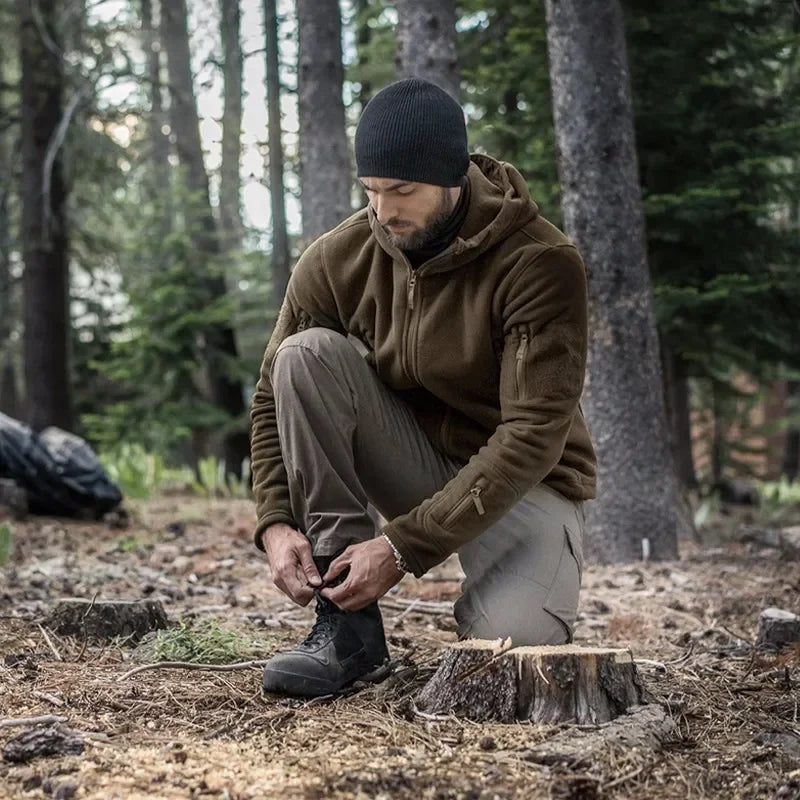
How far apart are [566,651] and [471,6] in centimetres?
699

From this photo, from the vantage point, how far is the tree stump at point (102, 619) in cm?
373

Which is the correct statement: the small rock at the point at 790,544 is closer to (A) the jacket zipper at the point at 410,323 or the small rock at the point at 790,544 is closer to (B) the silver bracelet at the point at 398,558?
(A) the jacket zipper at the point at 410,323

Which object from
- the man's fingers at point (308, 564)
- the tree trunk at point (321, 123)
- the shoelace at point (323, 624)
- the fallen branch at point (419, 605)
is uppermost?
the tree trunk at point (321, 123)

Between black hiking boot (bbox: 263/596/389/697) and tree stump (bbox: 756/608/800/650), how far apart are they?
1.48 m

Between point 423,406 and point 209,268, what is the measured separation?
9.82 m

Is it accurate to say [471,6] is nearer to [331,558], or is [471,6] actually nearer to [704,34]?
[704,34]

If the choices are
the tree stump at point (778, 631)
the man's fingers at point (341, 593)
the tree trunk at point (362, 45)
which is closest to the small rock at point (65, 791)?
the man's fingers at point (341, 593)

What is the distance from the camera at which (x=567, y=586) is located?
3.20 m

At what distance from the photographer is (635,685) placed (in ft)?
9.32

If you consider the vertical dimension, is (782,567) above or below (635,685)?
below

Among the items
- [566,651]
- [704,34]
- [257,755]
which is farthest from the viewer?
[704,34]

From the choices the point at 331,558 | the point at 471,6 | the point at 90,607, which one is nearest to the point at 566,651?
the point at 331,558

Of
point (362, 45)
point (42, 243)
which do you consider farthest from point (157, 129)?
point (42, 243)

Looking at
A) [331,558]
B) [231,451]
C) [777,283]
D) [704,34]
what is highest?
[704,34]
